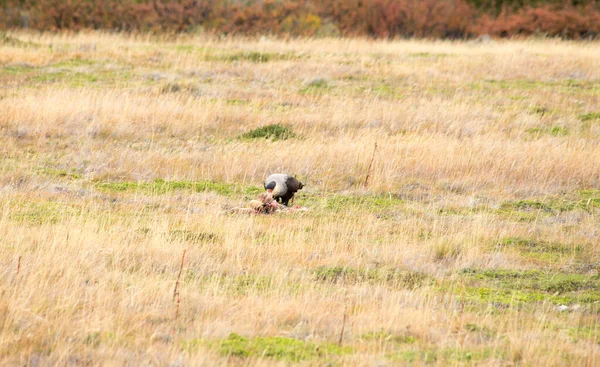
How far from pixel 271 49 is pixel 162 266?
16.7 metres

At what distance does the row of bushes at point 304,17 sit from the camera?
28.2 metres

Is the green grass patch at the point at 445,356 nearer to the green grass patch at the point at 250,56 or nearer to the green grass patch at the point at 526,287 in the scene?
the green grass patch at the point at 526,287

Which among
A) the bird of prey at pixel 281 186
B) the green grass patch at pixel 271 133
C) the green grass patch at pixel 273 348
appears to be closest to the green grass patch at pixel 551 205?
the bird of prey at pixel 281 186

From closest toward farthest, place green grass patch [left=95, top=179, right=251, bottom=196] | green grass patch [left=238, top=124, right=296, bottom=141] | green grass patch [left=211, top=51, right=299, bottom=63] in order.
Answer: green grass patch [left=95, top=179, right=251, bottom=196], green grass patch [left=238, top=124, right=296, bottom=141], green grass patch [left=211, top=51, right=299, bottom=63]

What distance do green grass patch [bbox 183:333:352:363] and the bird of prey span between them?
394 cm

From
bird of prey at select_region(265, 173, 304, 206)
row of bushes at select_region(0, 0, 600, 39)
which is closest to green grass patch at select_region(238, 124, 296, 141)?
bird of prey at select_region(265, 173, 304, 206)

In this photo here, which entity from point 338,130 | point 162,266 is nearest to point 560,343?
point 162,266

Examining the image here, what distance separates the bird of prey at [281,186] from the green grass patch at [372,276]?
230 centimetres

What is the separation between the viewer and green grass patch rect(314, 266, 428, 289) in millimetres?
7039

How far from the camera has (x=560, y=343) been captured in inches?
223

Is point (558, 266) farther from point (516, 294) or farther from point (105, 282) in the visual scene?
point (105, 282)

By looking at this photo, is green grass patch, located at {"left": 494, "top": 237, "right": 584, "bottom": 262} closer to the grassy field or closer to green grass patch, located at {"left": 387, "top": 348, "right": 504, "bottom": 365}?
the grassy field

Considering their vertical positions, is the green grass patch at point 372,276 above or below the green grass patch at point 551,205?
above

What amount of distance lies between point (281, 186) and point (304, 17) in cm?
2111
